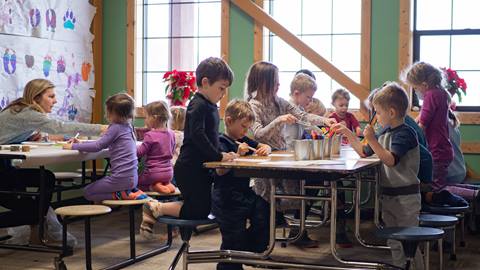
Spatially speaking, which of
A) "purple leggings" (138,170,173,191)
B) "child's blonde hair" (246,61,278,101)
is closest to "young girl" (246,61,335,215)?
"child's blonde hair" (246,61,278,101)

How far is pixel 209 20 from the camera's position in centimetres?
742

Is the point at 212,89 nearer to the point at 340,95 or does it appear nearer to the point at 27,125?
the point at 27,125

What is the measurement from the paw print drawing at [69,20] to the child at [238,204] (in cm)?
351

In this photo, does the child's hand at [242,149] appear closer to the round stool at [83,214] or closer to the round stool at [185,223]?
the round stool at [185,223]

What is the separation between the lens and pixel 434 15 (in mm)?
6715

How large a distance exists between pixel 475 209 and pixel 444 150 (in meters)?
1.12

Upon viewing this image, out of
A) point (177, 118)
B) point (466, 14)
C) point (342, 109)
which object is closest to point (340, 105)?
point (342, 109)

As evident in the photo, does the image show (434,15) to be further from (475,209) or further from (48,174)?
(48,174)

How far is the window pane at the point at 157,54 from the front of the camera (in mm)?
7621

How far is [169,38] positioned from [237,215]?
416 centimetres

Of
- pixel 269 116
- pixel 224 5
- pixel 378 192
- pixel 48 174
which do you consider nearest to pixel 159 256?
pixel 48 174

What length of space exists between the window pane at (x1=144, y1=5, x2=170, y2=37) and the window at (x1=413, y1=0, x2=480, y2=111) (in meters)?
2.60

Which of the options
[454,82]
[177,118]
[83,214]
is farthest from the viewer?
[454,82]

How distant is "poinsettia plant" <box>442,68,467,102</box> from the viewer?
20.2 ft
